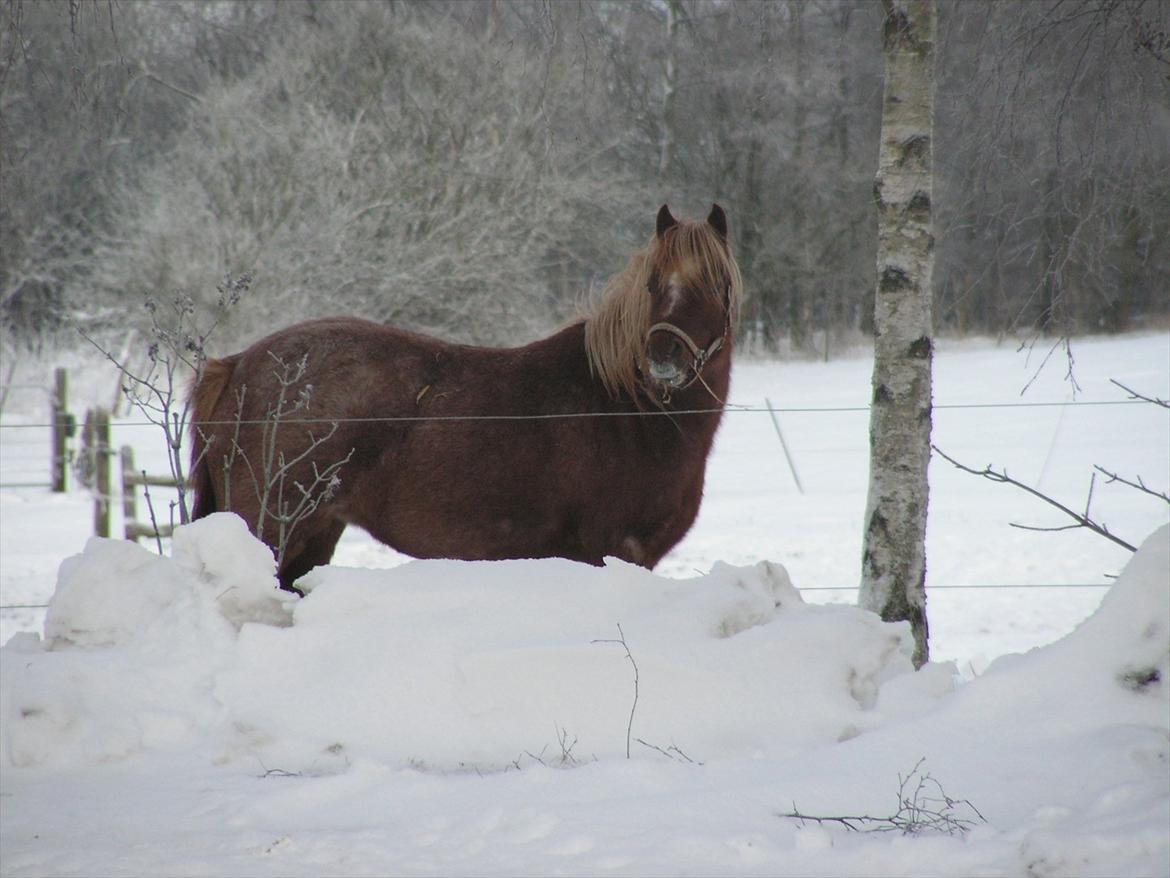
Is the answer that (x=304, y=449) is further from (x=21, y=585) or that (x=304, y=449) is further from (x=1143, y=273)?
(x=1143, y=273)

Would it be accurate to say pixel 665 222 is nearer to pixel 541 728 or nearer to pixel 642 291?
pixel 642 291

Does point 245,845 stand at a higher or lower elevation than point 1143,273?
lower

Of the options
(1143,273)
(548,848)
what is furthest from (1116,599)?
(1143,273)

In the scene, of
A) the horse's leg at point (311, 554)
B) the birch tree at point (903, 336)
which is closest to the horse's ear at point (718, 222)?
the birch tree at point (903, 336)

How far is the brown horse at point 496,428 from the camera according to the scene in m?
4.42

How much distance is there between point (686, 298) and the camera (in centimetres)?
423

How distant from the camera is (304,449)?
4.57m

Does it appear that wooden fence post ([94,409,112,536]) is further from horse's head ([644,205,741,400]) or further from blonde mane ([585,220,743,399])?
horse's head ([644,205,741,400])

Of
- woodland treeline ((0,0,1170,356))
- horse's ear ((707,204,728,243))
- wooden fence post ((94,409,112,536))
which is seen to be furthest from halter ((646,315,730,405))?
woodland treeline ((0,0,1170,356))

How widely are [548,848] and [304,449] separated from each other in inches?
103

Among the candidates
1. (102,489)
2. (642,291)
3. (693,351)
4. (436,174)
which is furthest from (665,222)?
(436,174)

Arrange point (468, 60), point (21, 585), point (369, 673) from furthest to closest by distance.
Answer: point (468, 60), point (21, 585), point (369, 673)

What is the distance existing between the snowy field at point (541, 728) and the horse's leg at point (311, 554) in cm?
131

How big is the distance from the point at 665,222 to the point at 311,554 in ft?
7.29
